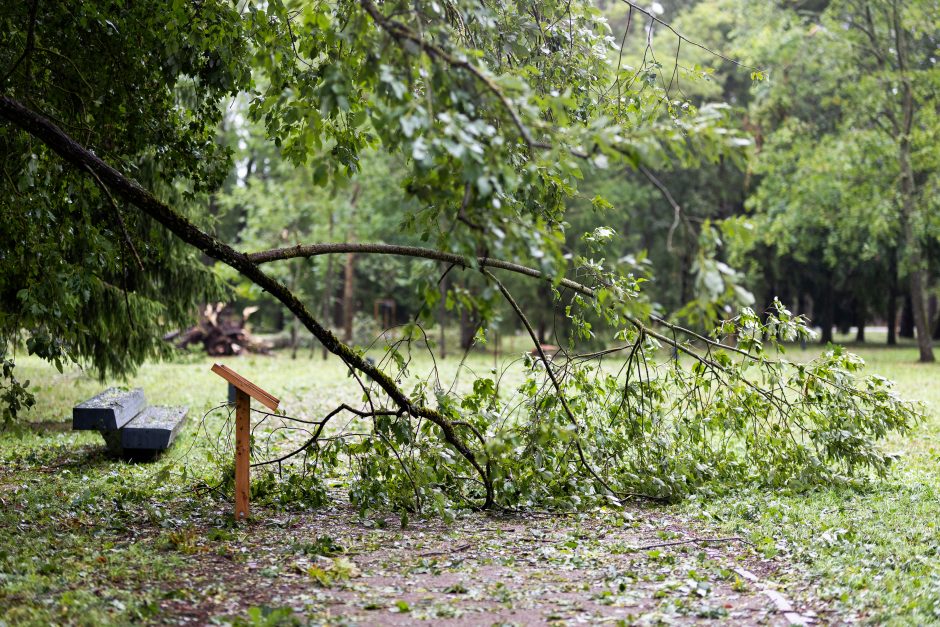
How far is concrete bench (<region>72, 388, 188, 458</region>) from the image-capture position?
25.5 ft

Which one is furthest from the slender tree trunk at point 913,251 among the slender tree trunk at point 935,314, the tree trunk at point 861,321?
the slender tree trunk at point 935,314

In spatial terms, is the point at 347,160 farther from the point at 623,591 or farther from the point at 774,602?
the point at 774,602

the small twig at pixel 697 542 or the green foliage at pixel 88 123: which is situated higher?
the green foliage at pixel 88 123

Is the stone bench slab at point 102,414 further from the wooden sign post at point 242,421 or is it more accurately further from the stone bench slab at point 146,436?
the wooden sign post at point 242,421

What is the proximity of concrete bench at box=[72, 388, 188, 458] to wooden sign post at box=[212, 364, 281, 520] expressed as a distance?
2264 millimetres

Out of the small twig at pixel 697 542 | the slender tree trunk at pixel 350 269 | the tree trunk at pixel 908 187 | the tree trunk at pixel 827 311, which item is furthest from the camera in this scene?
the tree trunk at pixel 827 311

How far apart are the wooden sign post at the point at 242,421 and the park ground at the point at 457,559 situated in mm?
184

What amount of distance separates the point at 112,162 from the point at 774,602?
16.9 ft

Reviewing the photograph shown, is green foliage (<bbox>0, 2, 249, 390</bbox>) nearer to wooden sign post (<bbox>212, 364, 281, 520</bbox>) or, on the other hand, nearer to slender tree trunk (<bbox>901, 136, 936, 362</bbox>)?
wooden sign post (<bbox>212, 364, 281, 520</bbox>)

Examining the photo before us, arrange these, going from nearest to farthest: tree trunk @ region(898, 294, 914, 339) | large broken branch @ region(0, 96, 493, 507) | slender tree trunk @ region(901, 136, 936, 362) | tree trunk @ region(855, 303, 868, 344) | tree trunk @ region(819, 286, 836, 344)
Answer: large broken branch @ region(0, 96, 493, 507), slender tree trunk @ region(901, 136, 936, 362), tree trunk @ region(819, 286, 836, 344), tree trunk @ region(855, 303, 868, 344), tree trunk @ region(898, 294, 914, 339)

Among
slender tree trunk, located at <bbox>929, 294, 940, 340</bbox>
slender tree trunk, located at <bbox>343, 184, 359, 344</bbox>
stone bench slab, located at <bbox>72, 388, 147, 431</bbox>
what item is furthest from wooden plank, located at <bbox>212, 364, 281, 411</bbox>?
slender tree trunk, located at <bbox>929, 294, 940, 340</bbox>

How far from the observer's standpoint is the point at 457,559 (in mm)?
5160

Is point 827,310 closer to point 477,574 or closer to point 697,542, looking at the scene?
point 697,542

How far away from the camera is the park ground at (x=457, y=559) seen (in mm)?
4184
